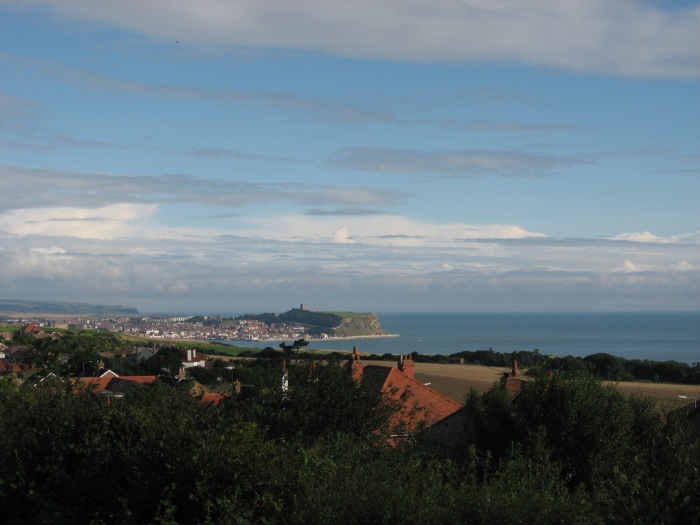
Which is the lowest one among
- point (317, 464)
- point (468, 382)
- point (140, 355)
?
point (140, 355)

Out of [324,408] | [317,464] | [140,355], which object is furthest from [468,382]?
[317,464]

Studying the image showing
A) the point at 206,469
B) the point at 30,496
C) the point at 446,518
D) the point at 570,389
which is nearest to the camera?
the point at 446,518

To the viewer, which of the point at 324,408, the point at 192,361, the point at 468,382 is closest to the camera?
the point at 324,408

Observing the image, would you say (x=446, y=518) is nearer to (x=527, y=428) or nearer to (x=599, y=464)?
(x=599, y=464)

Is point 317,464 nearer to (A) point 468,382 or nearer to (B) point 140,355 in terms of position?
(A) point 468,382

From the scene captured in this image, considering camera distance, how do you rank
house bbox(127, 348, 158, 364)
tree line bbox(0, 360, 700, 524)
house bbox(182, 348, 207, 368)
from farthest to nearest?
house bbox(127, 348, 158, 364), house bbox(182, 348, 207, 368), tree line bbox(0, 360, 700, 524)

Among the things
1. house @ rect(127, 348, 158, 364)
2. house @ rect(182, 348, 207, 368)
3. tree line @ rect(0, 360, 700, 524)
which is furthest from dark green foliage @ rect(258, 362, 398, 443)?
house @ rect(127, 348, 158, 364)

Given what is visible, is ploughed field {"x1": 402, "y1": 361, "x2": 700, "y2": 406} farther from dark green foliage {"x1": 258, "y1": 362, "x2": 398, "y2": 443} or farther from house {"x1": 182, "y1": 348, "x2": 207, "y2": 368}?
dark green foliage {"x1": 258, "y1": 362, "x2": 398, "y2": 443}

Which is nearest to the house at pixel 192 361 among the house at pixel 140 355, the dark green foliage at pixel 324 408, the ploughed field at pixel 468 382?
the house at pixel 140 355

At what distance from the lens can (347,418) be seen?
72.1 ft

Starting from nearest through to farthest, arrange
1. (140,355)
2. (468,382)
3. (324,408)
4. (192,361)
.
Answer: (324,408) < (468,382) < (192,361) < (140,355)

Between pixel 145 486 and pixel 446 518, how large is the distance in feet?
17.1

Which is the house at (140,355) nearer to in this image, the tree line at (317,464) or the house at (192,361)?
the house at (192,361)

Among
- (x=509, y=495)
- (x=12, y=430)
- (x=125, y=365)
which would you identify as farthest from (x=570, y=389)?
(x=125, y=365)
